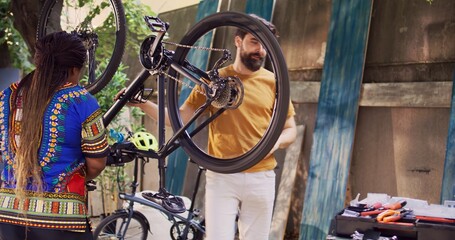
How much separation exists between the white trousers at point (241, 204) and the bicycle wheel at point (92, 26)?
654 millimetres

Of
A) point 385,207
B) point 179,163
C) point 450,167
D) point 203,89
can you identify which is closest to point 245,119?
point 203,89

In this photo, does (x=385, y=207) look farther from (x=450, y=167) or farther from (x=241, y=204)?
(x=450, y=167)

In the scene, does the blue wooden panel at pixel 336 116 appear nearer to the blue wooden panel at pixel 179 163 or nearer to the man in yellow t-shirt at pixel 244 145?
the blue wooden panel at pixel 179 163

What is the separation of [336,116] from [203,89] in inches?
79.6

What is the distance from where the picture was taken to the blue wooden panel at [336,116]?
398cm

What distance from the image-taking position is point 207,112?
7.65ft

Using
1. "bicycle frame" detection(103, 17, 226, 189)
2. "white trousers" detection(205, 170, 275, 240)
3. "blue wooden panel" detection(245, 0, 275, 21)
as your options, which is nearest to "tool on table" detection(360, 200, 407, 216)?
"white trousers" detection(205, 170, 275, 240)

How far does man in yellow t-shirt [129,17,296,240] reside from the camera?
2.31 meters

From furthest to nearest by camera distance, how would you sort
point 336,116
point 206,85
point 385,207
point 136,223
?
point 136,223, point 336,116, point 385,207, point 206,85

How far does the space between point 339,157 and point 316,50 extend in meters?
0.85

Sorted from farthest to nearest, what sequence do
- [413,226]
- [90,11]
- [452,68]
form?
1. [452,68]
2. [90,11]
3. [413,226]

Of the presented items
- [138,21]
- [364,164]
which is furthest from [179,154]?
[364,164]

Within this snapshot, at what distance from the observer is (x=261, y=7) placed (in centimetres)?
453

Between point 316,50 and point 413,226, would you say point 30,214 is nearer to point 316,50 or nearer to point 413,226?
point 413,226
